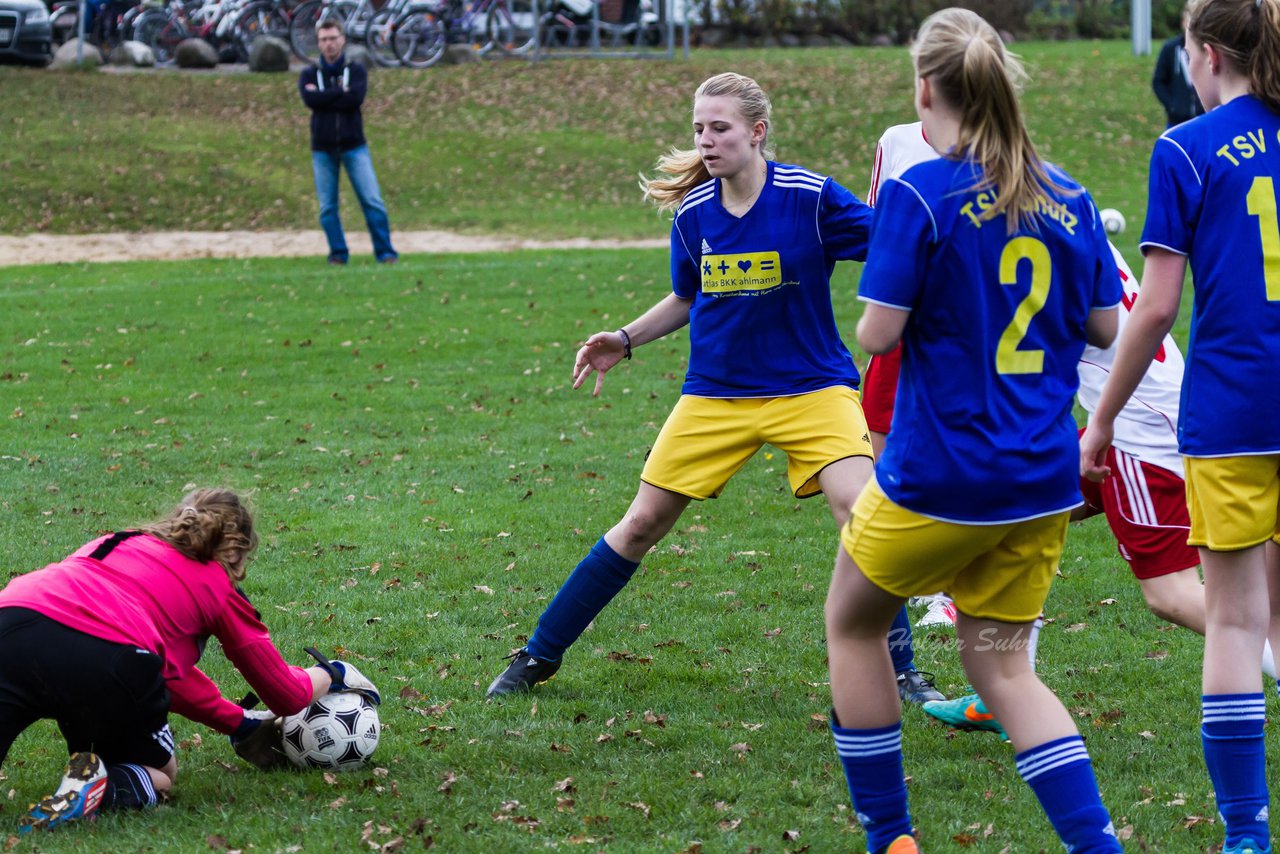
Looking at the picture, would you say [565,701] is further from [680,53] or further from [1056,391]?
[680,53]

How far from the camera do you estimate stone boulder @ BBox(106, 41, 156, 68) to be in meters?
26.5

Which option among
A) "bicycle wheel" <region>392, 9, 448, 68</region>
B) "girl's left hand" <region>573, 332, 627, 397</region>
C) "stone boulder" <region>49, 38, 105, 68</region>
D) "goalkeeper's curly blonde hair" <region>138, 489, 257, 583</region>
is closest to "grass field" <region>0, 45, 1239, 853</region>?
"goalkeeper's curly blonde hair" <region>138, 489, 257, 583</region>

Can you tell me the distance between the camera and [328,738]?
4.22 metres

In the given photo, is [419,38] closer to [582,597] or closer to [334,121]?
[334,121]

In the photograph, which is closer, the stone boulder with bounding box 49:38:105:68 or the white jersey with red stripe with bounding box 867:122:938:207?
the white jersey with red stripe with bounding box 867:122:938:207

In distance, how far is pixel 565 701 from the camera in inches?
191

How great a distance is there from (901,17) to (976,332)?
110ft

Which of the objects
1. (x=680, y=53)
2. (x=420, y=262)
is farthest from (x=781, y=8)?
(x=420, y=262)

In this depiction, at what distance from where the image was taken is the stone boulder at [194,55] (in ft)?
87.0

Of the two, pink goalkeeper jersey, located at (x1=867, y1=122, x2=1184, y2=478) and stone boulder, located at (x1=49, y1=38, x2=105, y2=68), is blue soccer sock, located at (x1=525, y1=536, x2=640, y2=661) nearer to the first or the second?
pink goalkeeper jersey, located at (x1=867, y1=122, x2=1184, y2=478)

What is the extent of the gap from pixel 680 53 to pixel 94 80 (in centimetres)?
1115

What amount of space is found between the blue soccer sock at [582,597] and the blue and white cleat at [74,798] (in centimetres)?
152

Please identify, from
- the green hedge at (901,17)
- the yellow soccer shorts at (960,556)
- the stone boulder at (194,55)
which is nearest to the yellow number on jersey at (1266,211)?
the yellow soccer shorts at (960,556)

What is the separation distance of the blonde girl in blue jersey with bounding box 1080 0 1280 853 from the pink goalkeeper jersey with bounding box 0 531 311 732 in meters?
2.24
